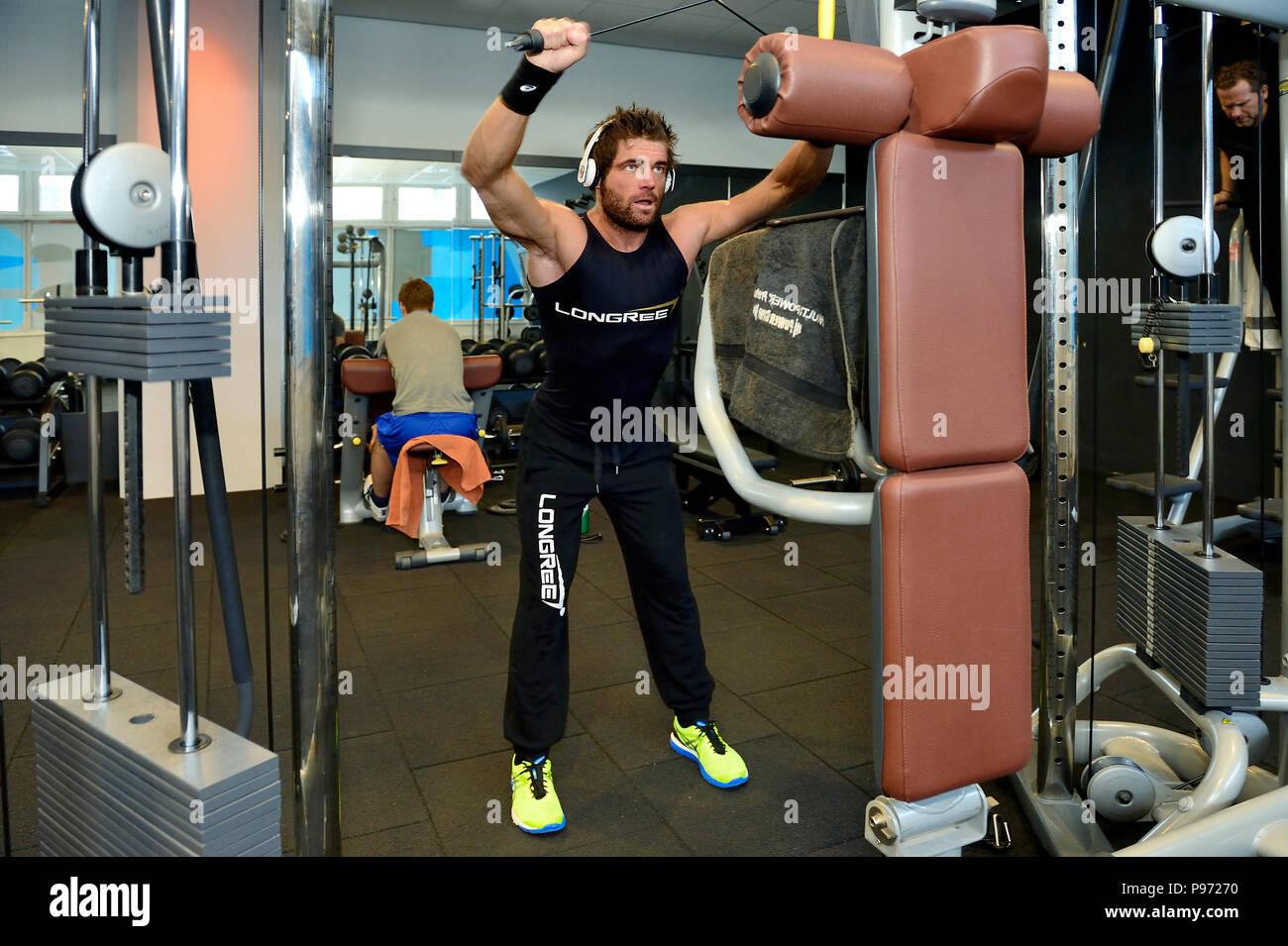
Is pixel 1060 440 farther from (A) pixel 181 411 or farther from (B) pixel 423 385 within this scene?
(B) pixel 423 385

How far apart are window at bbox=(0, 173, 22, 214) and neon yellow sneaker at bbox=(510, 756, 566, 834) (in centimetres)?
615

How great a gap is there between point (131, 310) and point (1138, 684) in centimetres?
301

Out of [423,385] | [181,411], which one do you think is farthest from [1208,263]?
[423,385]

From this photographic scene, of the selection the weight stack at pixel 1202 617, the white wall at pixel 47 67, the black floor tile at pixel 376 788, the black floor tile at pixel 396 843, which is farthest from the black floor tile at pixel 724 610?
the white wall at pixel 47 67

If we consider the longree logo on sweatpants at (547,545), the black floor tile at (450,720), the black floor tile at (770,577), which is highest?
the longree logo on sweatpants at (547,545)

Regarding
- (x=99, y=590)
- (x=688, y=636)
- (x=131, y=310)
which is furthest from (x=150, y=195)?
(x=688, y=636)

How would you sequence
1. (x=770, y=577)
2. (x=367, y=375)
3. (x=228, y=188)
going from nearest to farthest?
1. (x=770, y=577)
2. (x=367, y=375)
3. (x=228, y=188)

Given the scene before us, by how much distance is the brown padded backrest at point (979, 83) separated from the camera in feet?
4.15

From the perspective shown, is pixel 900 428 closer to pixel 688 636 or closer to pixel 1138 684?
pixel 688 636

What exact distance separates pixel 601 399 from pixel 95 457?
1.27 m

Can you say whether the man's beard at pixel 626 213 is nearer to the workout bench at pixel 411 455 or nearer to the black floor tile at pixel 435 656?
the black floor tile at pixel 435 656

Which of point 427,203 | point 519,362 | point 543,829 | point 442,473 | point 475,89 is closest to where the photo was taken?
point 543,829

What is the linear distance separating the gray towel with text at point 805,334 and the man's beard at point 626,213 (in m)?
0.61

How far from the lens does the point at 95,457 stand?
105cm
